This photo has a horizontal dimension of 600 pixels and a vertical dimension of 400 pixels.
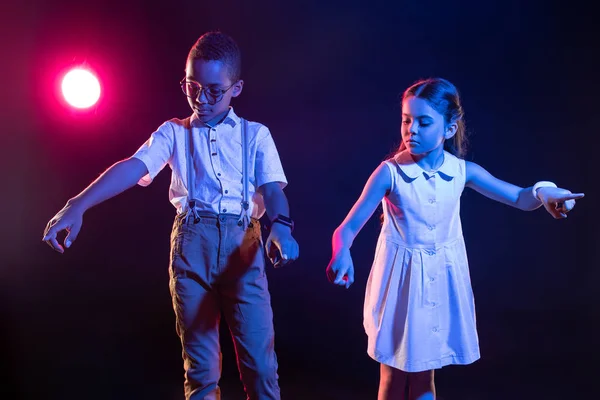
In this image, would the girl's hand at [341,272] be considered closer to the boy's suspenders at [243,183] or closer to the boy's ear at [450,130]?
the boy's suspenders at [243,183]

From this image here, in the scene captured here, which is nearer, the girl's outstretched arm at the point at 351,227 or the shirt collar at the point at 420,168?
the girl's outstretched arm at the point at 351,227

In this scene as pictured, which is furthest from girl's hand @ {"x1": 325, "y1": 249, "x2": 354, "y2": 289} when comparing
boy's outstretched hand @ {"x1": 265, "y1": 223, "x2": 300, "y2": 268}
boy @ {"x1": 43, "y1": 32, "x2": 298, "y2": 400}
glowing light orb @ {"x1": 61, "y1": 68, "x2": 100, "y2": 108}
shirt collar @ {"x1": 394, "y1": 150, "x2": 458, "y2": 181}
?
glowing light orb @ {"x1": 61, "y1": 68, "x2": 100, "y2": 108}

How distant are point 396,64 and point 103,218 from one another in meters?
1.99

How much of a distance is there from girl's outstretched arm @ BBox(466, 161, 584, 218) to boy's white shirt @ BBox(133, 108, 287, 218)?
2.51 feet

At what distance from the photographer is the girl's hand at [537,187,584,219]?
191 cm

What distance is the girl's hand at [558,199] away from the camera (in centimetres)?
191

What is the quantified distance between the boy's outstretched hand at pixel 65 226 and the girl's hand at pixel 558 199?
158 cm

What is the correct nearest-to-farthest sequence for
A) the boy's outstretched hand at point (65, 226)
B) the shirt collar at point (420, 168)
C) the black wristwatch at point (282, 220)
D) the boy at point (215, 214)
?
the boy's outstretched hand at point (65, 226), the black wristwatch at point (282, 220), the boy at point (215, 214), the shirt collar at point (420, 168)

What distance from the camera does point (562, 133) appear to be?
3.35 m

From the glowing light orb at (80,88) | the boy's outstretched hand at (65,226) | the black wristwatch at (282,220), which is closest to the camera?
the boy's outstretched hand at (65,226)

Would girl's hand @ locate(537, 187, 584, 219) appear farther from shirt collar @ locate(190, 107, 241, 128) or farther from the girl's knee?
shirt collar @ locate(190, 107, 241, 128)

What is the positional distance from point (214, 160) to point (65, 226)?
541 millimetres

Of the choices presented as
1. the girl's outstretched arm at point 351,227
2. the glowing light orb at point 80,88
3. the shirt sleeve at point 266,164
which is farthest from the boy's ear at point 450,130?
the glowing light orb at point 80,88

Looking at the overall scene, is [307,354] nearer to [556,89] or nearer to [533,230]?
[533,230]
